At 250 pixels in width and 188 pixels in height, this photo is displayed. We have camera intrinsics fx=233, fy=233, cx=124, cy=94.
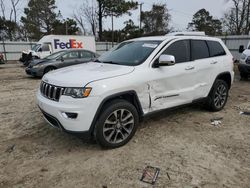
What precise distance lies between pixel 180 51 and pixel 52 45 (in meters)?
16.6

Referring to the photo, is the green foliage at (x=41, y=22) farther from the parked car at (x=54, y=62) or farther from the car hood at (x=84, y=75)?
the car hood at (x=84, y=75)

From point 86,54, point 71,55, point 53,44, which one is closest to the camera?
point 71,55

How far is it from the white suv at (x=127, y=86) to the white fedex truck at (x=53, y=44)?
14667mm

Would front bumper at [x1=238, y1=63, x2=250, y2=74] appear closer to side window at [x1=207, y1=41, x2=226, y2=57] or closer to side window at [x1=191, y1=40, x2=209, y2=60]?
side window at [x1=207, y1=41, x2=226, y2=57]

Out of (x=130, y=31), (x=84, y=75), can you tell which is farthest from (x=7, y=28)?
(x=84, y=75)

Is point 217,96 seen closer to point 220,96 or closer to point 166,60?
point 220,96

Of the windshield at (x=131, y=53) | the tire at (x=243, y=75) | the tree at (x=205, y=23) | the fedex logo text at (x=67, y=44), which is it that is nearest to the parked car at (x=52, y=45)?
the fedex logo text at (x=67, y=44)

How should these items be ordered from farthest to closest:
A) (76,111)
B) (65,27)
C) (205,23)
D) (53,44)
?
1. (205,23)
2. (65,27)
3. (53,44)
4. (76,111)

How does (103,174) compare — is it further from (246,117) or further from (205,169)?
(246,117)

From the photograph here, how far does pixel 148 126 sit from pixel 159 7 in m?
43.7

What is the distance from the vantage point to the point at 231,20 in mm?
40406

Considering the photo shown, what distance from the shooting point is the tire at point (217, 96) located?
524 centimetres

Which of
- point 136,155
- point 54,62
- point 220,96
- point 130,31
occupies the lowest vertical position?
point 136,155

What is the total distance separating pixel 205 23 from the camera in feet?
163
